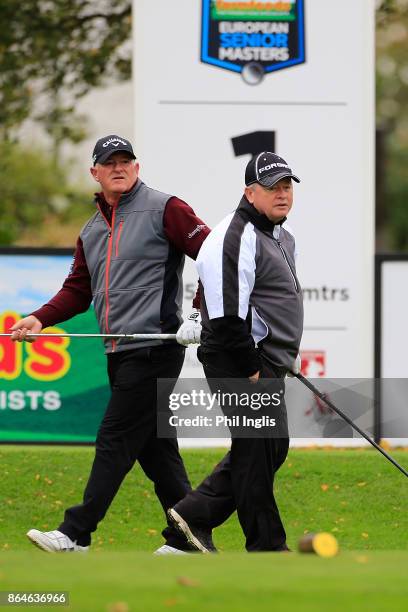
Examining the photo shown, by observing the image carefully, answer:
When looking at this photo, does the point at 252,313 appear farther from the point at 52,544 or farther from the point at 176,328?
the point at 52,544

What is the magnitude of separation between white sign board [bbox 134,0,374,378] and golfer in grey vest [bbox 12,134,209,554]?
8.86ft

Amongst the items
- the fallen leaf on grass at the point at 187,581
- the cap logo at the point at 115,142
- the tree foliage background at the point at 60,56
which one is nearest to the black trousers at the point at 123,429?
the cap logo at the point at 115,142

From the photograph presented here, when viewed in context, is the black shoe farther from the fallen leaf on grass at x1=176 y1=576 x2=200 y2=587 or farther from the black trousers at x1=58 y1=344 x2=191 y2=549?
the fallen leaf on grass at x1=176 y1=576 x2=200 y2=587

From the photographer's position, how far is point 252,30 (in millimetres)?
10727

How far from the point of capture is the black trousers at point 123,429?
767 cm

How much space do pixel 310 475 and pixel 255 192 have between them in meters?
2.89

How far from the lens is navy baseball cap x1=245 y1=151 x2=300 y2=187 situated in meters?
7.30

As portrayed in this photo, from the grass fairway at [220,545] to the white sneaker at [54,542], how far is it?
146mm

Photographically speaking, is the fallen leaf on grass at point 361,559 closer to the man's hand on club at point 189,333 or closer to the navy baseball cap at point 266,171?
the man's hand on club at point 189,333

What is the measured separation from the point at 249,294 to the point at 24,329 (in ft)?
4.74

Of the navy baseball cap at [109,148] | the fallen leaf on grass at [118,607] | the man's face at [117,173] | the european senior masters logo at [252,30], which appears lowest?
the fallen leaf on grass at [118,607]

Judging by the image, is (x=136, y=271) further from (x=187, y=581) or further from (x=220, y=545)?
(x=187, y=581)

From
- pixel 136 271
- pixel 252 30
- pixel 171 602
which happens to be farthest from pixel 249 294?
pixel 252 30

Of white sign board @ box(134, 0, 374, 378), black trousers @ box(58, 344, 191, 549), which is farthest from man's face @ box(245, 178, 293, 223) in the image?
white sign board @ box(134, 0, 374, 378)
